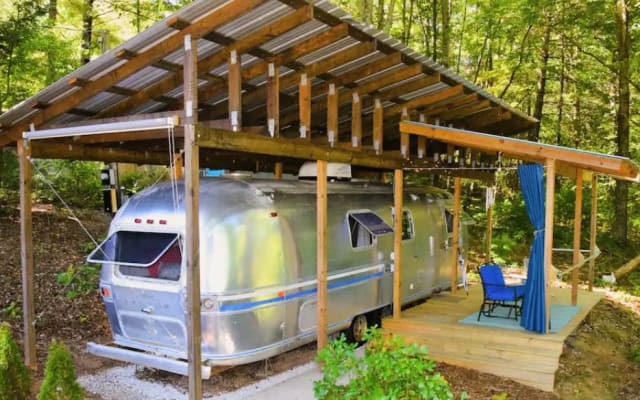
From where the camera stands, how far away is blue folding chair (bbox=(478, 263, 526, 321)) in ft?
24.9

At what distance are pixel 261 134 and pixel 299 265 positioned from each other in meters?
1.67

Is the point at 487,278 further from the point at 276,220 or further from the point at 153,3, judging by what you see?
the point at 153,3

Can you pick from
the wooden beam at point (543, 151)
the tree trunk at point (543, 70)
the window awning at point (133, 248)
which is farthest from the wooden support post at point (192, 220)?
the tree trunk at point (543, 70)

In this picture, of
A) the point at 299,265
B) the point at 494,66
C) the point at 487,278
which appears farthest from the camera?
the point at 494,66

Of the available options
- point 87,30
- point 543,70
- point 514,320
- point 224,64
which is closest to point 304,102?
point 224,64

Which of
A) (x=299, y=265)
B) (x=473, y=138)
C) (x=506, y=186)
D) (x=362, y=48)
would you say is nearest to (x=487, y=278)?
(x=473, y=138)

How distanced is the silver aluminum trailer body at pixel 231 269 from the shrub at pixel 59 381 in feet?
3.99

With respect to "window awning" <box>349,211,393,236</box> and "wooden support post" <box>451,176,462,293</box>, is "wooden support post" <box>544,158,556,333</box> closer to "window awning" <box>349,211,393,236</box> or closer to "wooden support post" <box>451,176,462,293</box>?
"window awning" <box>349,211,393,236</box>

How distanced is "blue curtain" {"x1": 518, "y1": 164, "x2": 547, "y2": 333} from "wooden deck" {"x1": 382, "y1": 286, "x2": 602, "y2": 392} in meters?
0.22

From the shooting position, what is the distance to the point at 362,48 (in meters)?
5.67

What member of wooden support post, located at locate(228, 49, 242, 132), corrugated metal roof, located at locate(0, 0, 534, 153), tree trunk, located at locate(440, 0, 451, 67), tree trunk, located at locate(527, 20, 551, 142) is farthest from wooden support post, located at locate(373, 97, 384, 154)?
tree trunk, located at locate(440, 0, 451, 67)

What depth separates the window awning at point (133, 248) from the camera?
560 centimetres

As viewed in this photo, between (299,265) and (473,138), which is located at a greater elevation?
(473,138)

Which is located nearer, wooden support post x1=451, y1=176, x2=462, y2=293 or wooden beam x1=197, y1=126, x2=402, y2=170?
wooden beam x1=197, y1=126, x2=402, y2=170
